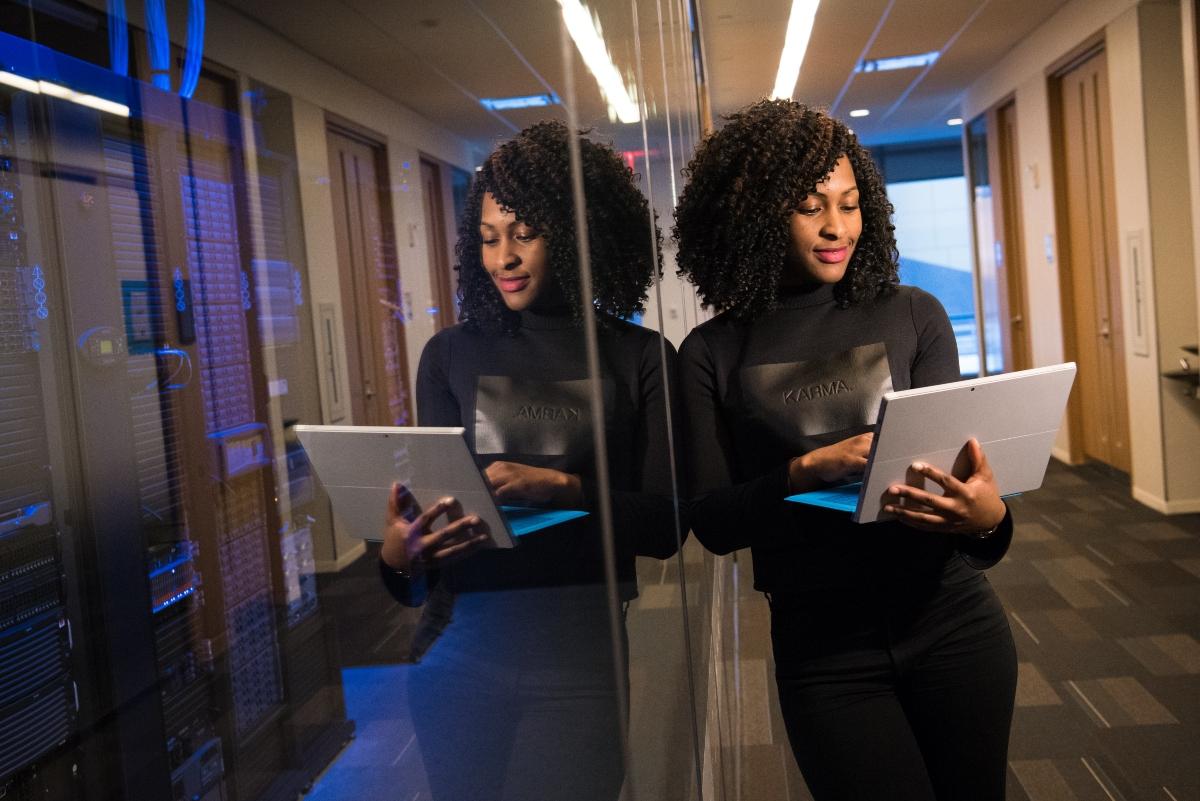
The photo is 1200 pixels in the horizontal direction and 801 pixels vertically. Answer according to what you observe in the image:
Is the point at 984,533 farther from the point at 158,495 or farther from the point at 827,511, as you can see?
the point at 158,495

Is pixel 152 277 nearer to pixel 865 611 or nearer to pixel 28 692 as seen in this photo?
pixel 28 692

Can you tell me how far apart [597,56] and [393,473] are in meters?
0.47

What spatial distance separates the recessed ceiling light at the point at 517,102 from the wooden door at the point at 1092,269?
208 inches

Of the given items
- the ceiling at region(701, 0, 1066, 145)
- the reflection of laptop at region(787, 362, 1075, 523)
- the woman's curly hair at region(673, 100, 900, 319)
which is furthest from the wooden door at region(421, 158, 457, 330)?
the ceiling at region(701, 0, 1066, 145)

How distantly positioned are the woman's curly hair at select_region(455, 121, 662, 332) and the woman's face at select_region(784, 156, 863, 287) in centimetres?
50

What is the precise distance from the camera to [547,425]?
1.52 ft

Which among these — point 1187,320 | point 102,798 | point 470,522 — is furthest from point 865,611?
point 1187,320

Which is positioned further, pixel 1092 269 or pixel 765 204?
pixel 1092 269

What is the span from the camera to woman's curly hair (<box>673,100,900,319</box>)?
4.13 ft

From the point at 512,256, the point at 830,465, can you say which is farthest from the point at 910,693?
the point at 512,256

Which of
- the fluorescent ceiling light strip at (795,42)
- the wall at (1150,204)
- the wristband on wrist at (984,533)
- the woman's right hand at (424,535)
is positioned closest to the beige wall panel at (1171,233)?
the wall at (1150,204)

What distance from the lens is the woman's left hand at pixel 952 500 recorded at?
107 centimetres

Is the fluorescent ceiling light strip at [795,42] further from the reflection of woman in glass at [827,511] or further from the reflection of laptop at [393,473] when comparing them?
the reflection of laptop at [393,473]

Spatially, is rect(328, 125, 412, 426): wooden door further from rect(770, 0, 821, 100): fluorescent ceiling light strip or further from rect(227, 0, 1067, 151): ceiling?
rect(770, 0, 821, 100): fluorescent ceiling light strip
